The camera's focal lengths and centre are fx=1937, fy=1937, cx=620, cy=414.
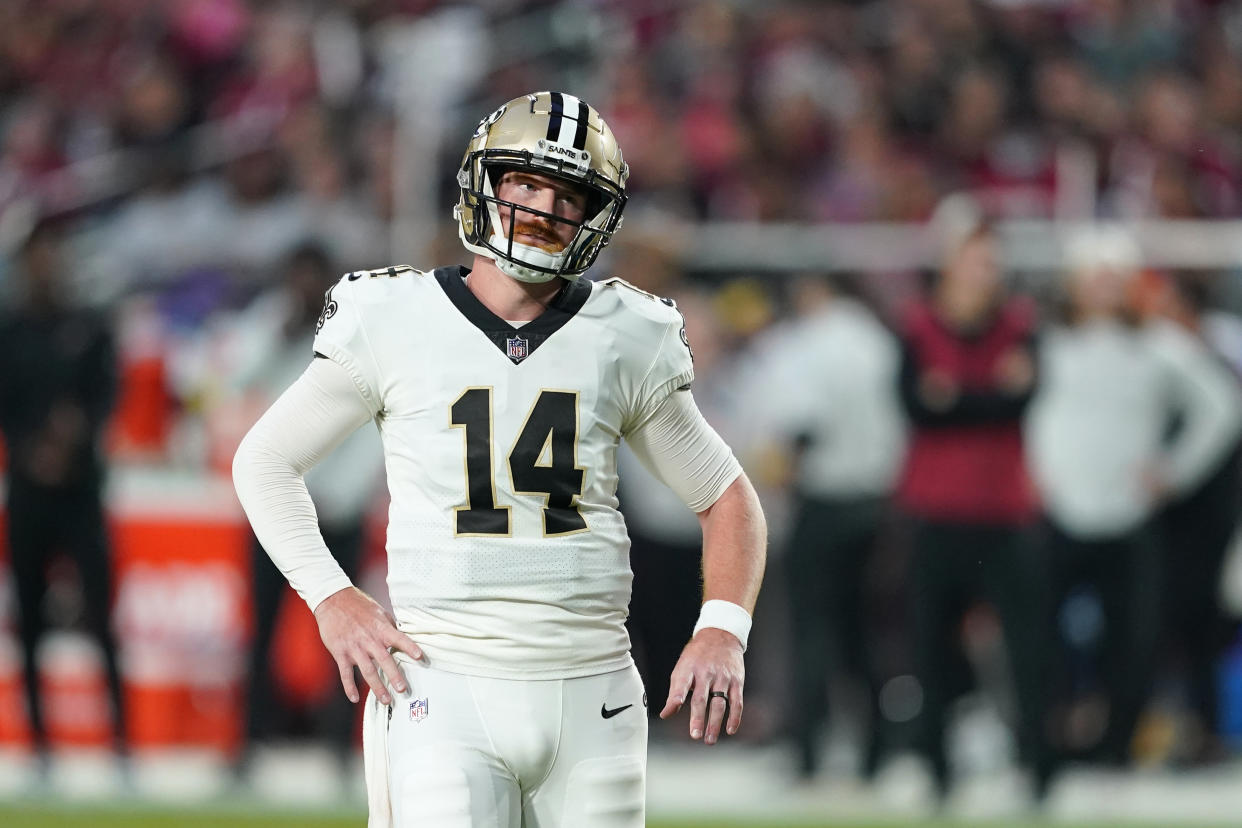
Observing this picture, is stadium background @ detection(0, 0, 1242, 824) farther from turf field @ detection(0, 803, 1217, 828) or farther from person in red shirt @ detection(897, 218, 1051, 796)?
person in red shirt @ detection(897, 218, 1051, 796)

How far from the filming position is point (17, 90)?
41.5 ft

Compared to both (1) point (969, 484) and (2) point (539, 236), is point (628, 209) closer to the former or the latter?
(1) point (969, 484)

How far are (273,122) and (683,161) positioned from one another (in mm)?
2517

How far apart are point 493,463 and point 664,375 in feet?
1.19

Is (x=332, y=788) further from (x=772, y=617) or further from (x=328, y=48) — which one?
(x=328, y=48)

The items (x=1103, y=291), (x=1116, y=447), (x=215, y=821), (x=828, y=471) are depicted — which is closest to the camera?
(x=215, y=821)

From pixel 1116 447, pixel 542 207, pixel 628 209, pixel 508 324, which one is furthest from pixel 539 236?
pixel 628 209

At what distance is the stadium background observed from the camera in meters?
8.63

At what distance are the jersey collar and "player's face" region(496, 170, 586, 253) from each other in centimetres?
11

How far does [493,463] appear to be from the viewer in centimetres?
318

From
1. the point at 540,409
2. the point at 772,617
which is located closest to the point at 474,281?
the point at 540,409

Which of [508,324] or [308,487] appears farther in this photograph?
[308,487]

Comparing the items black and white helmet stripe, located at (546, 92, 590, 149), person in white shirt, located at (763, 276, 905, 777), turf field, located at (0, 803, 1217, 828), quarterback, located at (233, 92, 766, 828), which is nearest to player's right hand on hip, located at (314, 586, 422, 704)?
quarterback, located at (233, 92, 766, 828)

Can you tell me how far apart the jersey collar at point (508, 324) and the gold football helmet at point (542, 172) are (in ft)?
0.19
